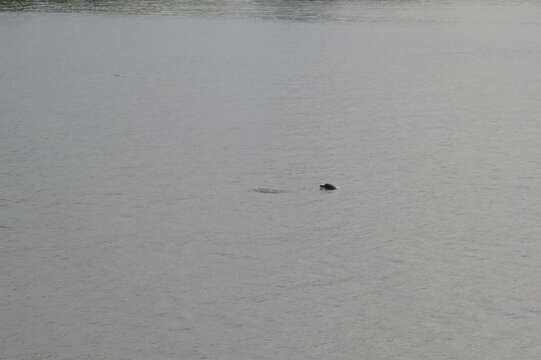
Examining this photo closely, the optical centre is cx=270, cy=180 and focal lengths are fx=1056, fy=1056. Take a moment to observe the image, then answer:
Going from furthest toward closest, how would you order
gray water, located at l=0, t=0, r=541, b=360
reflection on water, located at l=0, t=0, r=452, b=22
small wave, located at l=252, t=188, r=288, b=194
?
reflection on water, located at l=0, t=0, r=452, b=22 → small wave, located at l=252, t=188, r=288, b=194 → gray water, located at l=0, t=0, r=541, b=360

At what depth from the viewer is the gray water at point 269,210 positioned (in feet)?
7.75

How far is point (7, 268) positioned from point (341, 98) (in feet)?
10.6

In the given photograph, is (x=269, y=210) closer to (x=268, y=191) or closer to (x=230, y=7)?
(x=268, y=191)

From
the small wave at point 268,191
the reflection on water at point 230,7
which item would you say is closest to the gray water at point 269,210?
the small wave at point 268,191

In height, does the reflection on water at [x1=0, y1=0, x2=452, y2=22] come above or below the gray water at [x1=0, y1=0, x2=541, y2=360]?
above

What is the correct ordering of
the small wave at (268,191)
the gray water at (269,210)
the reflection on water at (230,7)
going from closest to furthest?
the gray water at (269,210) < the small wave at (268,191) < the reflection on water at (230,7)

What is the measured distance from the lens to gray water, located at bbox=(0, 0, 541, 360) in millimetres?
2363

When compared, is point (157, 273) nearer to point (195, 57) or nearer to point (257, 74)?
point (257, 74)

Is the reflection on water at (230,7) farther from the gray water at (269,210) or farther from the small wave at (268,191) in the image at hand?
the small wave at (268,191)

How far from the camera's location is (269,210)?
3432 mm

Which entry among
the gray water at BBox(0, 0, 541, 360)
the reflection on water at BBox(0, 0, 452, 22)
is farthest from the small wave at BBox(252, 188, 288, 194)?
the reflection on water at BBox(0, 0, 452, 22)

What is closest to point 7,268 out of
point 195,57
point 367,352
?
point 367,352

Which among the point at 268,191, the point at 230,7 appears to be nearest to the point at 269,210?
the point at 268,191

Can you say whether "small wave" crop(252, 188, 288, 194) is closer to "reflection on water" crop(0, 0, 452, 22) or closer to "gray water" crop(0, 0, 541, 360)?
"gray water" crop(0, 0, 541, 360)
